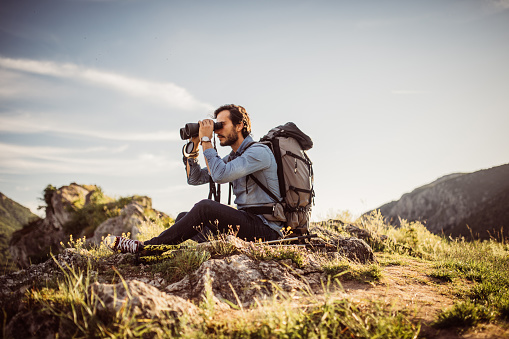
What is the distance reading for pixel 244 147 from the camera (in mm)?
4504

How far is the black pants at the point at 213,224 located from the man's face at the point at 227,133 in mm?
1192

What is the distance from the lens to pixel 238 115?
4.76 m

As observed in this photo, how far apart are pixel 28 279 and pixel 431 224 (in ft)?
229

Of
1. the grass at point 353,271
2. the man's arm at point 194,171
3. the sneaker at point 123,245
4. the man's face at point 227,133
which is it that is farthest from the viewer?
the man's arm at point 194,171

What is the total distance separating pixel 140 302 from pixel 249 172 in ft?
7.24

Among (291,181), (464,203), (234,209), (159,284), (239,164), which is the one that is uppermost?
(239,164)

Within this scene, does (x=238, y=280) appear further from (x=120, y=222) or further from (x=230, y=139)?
(x=120, y=222)

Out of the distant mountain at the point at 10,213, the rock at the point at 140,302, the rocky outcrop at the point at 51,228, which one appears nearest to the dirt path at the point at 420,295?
the rock at the point at 140,302

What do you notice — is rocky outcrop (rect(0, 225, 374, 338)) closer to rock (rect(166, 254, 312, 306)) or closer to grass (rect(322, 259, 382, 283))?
rock (rect(166, 254, 312, 306))

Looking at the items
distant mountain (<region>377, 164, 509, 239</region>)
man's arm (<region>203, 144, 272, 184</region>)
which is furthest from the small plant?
distant mountain (<region>377, 164, 509, 239</region>)

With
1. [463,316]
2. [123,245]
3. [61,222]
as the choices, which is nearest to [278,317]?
[463,316]

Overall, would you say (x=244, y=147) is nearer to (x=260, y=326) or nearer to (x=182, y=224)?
(x=182, y=224)

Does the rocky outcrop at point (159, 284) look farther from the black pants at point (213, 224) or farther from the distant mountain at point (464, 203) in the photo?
the distant mountain at point (464, 203)

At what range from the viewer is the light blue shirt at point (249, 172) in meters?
3.85
